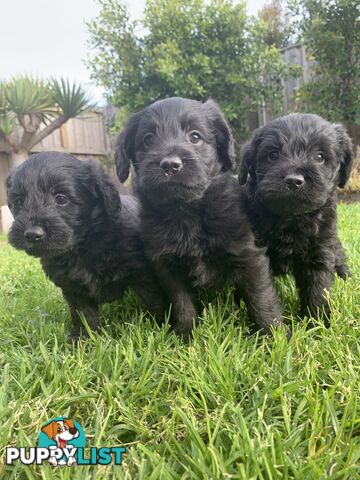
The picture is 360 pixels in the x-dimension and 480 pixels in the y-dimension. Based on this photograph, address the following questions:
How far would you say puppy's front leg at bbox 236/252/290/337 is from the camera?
2051 mm

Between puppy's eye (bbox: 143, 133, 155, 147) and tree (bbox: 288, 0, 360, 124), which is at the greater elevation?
tree (bbox: 288, 0, 360, 124)

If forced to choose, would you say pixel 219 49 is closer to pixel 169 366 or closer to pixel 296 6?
pixel 296 6

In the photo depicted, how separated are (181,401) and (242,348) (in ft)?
1.48

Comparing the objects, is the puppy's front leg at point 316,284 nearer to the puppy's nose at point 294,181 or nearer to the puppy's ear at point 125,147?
the puppy's nose at point 294,181

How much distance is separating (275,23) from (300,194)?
1137 cm

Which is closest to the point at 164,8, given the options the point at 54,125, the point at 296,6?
the point at 296,6

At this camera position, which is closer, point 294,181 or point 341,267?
point 294,181

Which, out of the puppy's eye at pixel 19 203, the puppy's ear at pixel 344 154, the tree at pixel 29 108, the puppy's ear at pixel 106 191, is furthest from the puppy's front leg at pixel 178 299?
the tree at pixel 29 108

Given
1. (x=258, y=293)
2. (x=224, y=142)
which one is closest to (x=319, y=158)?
(x=224, y=142)

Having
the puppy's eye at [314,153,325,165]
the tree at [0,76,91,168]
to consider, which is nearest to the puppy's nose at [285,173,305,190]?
the puppy's eye at [314,153,325,165]

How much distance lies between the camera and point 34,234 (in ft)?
6.47

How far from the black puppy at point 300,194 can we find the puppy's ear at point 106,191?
0.71 m

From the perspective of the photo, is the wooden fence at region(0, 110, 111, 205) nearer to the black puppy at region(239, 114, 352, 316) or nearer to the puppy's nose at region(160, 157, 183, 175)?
the black puppy at region(239, 114, 352, 316)

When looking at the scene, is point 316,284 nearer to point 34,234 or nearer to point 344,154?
point 344,154
